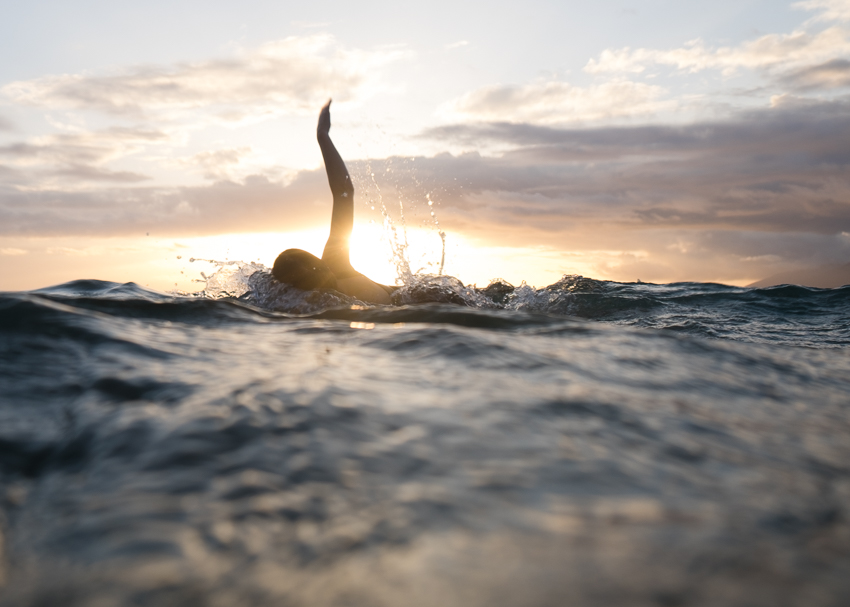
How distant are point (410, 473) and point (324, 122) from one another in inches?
263

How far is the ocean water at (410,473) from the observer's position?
1159 millimetres

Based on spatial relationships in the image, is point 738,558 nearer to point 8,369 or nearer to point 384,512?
point 384,512

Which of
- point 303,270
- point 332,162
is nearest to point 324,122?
point 332,162

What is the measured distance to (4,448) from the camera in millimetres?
1895

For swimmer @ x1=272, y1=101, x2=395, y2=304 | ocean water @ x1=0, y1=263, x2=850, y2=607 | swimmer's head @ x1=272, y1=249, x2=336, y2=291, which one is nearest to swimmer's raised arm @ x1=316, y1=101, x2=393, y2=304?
swimmer @ x1=272, y1=101, x2=395, y2=304

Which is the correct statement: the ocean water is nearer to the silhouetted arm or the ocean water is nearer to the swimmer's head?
the swimmer's head

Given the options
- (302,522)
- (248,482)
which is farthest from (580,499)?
(248,482)

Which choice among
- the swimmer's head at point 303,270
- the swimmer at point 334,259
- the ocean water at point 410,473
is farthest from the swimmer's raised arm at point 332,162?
the ocean water at point 410,473

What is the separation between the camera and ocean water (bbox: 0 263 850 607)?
1159mm

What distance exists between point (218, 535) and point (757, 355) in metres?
3.57

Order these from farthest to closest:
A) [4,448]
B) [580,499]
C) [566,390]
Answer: [566,390], [4,448], [580,499]

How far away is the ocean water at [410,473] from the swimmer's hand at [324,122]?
472 centimetres

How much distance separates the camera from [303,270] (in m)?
6.84

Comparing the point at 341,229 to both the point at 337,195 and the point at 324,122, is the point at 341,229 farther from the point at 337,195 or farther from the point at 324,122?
the point at 324,122
